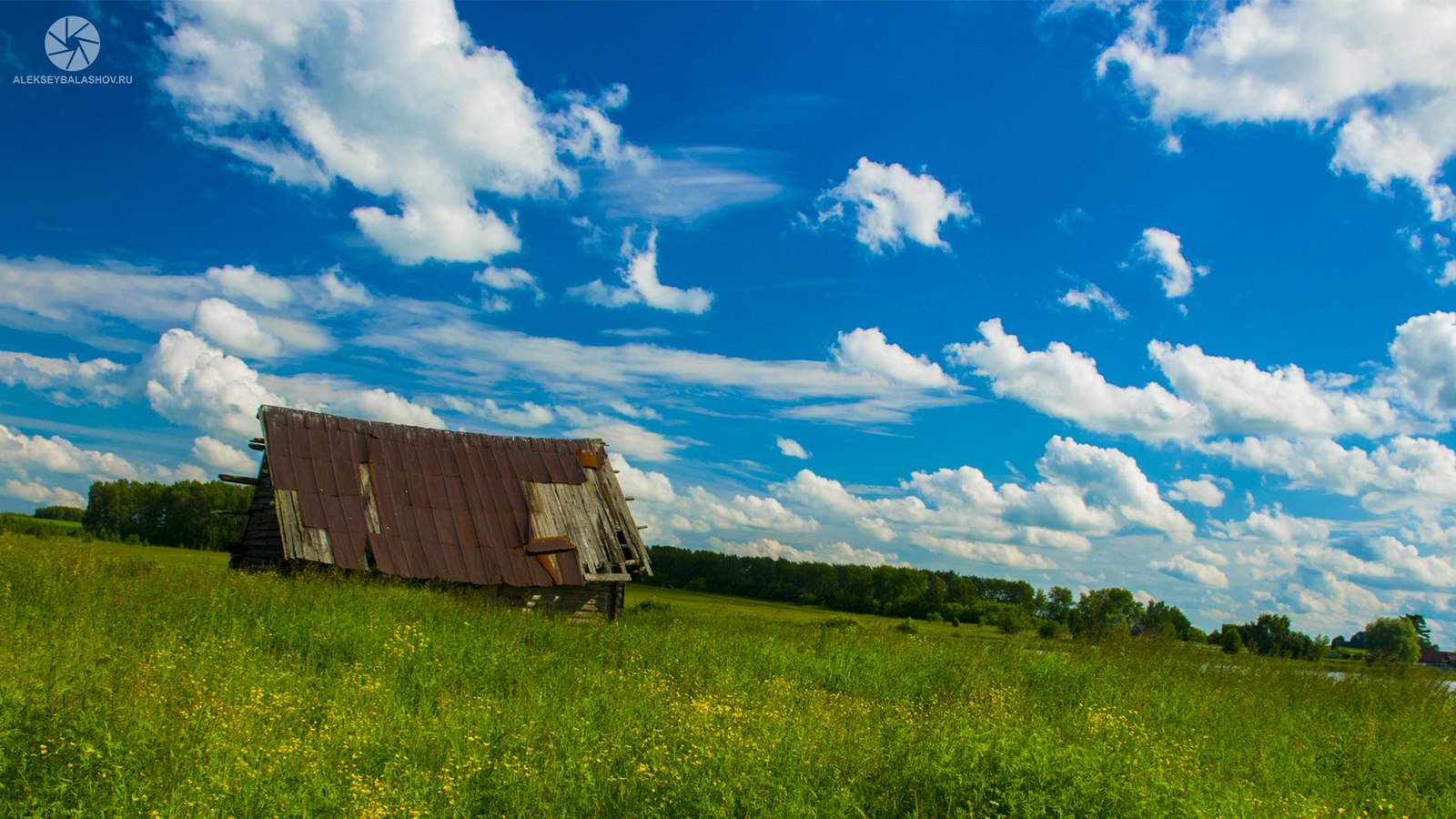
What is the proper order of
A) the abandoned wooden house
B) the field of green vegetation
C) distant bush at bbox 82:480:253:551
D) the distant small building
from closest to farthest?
1. the field of green vegetation
2. the abandoned wooden house
3. the distant small building
4. distant bush at bbox 82:480:253:551

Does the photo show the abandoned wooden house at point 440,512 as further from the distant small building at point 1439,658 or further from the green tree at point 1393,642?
the distant small building at point 1439,658

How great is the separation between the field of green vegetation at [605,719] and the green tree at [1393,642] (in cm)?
117

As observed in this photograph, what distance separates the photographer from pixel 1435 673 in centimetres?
1381

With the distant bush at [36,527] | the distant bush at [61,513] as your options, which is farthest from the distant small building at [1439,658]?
the distant bush at [61,513]

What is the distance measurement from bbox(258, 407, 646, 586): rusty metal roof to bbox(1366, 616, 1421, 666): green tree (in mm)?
16445

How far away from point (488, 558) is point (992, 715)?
14907mm

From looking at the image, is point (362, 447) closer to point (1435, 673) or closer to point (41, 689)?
point (41, 689)

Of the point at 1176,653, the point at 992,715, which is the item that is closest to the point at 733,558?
the point at 1176,653

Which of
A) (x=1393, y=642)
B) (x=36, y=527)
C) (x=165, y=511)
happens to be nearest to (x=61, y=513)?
(x=165, y=511)

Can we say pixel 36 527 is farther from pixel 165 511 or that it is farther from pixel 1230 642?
pixel 1230 642

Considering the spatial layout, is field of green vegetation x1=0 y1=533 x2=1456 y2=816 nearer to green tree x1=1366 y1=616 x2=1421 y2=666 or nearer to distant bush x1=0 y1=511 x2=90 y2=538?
green tree x1=1366 y1=616 x2=1421 y2=666

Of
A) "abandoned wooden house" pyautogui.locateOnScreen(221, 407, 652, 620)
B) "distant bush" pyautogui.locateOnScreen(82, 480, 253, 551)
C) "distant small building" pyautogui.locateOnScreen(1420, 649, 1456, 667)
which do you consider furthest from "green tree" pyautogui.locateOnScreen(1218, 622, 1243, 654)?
"distant bush" pyautogui.locateOnScreen(82, 480, 253, 551)

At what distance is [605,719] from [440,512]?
46.7 feet

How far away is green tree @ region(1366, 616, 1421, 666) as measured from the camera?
1426 cm
